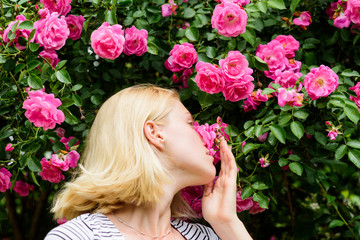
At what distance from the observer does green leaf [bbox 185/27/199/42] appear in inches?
78.3

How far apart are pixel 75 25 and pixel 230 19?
→ 2.23ft

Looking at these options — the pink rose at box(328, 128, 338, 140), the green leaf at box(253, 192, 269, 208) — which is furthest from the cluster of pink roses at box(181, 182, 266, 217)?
the pink rose at box(328, 128, 338, 140)

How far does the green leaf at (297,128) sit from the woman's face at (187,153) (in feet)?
1.06

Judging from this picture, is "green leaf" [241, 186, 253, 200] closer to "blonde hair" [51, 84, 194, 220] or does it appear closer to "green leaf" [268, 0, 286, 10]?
"blonde hair" [51, 84, 194, 220]

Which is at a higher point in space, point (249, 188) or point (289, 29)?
point (289, 29)

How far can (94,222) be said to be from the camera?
1630 mm

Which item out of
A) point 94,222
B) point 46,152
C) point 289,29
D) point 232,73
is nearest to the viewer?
point 94,222

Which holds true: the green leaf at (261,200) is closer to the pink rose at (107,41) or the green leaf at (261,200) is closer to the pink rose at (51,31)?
the pink rose at (107,41)

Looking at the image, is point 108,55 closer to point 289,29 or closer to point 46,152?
point 46,152

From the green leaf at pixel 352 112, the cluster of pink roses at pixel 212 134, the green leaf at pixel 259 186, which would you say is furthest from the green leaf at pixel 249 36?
the green leaf at pixel 259 186

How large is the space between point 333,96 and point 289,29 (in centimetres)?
48

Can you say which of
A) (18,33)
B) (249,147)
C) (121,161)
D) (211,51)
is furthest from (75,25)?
(249,147)

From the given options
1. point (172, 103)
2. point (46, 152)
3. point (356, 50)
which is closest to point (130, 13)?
point (172, 103)

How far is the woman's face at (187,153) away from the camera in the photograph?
1.71m
